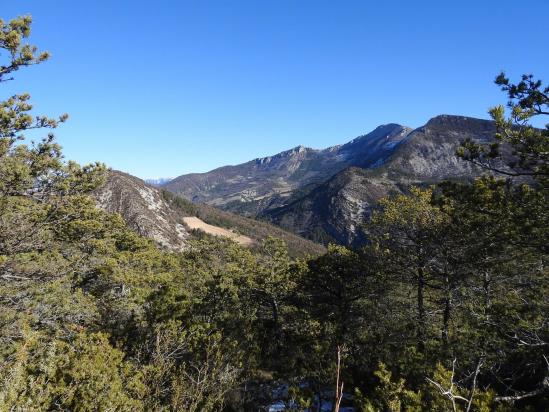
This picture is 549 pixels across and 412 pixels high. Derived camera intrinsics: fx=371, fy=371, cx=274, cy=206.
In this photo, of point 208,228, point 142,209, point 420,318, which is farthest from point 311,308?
point 208,228

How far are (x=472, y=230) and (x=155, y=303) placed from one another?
1385 cm

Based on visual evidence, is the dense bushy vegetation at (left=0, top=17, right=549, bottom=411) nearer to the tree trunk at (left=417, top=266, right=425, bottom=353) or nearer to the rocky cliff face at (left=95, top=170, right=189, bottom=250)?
the tree trunk at (left=417, top=266, right=425, bottom=353)

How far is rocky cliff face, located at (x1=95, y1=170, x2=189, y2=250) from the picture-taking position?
13725 cm

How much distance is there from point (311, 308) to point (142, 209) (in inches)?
5506

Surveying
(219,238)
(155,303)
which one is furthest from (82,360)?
(219,238)

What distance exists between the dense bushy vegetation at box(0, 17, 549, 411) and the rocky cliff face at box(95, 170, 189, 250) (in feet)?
374

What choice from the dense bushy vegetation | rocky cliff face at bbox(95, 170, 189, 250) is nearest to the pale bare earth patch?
rocky cliff face at bbox(95, 170, 189, 250)

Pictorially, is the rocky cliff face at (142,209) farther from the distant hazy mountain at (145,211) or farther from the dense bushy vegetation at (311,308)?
the dense bushy vegetation at (311,308)

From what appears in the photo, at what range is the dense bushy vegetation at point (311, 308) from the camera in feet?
28.9

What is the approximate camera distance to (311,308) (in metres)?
25.3

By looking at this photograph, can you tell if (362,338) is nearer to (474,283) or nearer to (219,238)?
(474,283)

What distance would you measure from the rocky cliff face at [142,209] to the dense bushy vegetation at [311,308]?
374ft

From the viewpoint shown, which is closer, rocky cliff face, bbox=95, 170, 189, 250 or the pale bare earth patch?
rocky cliff face, bbox=95, 170, 189, 250

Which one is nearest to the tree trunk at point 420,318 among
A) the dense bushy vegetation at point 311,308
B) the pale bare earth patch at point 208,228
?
the dense bushy vegetation at point 311,308
